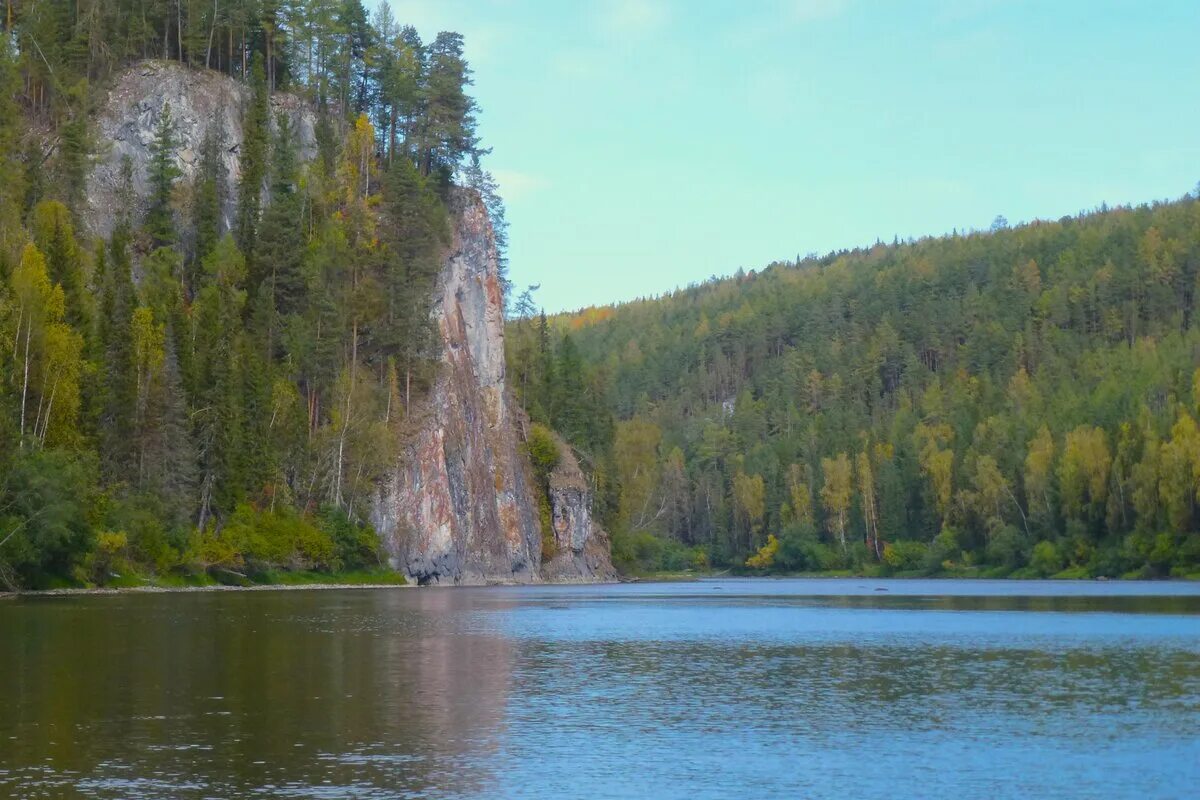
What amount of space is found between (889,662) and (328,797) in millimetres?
24175

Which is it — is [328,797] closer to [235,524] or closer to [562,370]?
[235,524]

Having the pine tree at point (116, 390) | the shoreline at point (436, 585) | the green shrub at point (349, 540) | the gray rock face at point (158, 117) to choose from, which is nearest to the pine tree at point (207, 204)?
the gray rock face at point (158, 117)

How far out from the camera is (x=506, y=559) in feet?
405

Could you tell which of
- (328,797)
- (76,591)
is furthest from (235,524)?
(328,797)

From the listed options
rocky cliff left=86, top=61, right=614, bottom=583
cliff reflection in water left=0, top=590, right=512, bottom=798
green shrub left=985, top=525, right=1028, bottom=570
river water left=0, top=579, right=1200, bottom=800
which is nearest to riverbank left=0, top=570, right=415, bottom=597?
rocky cliff left=86, top=61, right=614, bottom=583

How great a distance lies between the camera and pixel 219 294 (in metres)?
98.9

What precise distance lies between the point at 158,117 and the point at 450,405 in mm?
33968

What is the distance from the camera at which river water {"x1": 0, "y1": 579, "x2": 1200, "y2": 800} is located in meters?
21.0

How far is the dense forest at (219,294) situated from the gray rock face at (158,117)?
1.14 m

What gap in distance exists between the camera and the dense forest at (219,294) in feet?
257

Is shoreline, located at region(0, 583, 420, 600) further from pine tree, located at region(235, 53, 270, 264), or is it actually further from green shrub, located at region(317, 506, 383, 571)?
pine tree, located at region(235, 53, 270, 264)

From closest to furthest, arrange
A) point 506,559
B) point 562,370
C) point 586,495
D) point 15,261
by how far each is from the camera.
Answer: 1. point 15,261
2. point 506,559
3. point 586,495
4. point 562,370

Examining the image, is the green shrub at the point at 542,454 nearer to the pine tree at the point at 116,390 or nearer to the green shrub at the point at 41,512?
the pine tree at the point at 116,390

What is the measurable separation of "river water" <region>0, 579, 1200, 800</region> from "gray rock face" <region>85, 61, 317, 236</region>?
62864 mm
